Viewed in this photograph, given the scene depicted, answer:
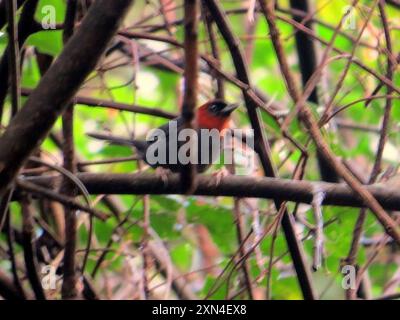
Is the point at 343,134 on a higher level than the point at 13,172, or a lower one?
higher

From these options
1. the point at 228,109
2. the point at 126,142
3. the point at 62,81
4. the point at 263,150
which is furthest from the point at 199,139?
the point at 62,81

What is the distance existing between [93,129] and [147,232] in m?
2.07

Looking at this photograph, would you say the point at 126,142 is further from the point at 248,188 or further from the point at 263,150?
the point at 248,188

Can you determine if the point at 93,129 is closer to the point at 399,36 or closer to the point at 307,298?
the point at 399,36

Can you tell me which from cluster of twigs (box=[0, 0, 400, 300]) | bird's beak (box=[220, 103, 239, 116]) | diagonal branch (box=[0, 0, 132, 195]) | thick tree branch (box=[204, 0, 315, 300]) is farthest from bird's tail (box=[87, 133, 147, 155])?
diagonal branch (box=[0, 0, 132, 195])

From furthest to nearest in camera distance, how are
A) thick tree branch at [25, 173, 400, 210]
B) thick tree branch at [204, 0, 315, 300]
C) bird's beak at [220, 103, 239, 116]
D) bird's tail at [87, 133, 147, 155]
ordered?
bird's beak at [220, 103, 239, 116] → bird's tail at [87, 133, 147, 155] → thick tree branch at [204, 0, 315, 300] → thick tree branch at [25, 173, 400, 210]

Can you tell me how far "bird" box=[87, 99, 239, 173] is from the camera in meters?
3.61

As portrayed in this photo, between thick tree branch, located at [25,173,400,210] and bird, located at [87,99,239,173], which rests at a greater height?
bird, located at [87,99,239,173]

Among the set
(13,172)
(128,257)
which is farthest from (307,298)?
(13,172)

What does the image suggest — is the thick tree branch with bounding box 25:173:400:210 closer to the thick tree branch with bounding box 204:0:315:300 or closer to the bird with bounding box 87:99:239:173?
the thick tree branch with bounding box 204:0:315:300

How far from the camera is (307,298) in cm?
294

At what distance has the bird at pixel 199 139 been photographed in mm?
3612

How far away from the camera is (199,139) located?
397 cm

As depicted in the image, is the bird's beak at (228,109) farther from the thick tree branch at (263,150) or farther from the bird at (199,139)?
the thick tree branch at (263,150)
